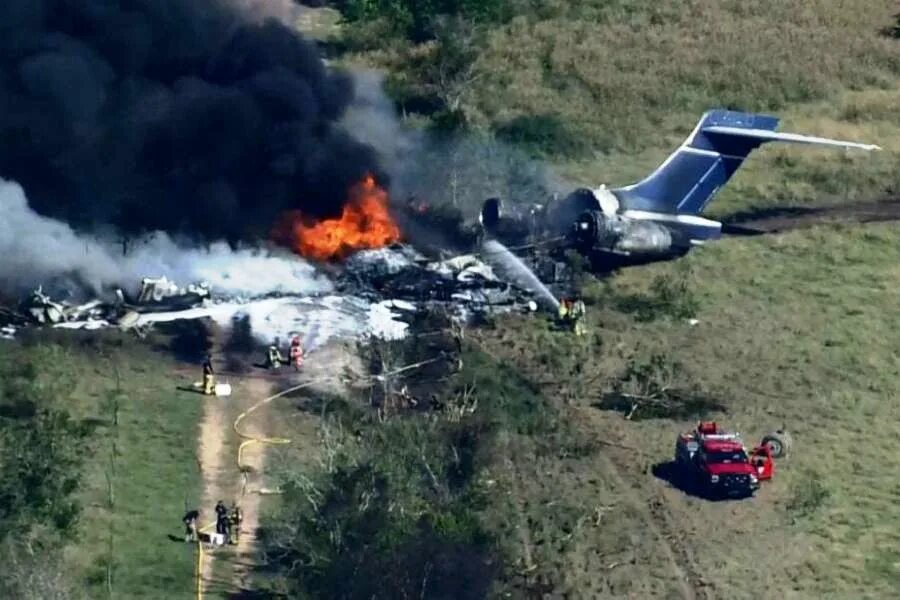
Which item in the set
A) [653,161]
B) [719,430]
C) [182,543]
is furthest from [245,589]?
[653,161]

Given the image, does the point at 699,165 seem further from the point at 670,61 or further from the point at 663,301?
the point at 670,61

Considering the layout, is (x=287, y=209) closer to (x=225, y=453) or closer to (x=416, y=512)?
(x=225, y=453)

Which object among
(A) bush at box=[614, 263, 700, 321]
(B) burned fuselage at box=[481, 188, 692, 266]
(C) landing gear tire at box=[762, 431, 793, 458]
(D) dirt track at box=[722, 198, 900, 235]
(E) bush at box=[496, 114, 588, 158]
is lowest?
(C) landing gear tire at box=[762, 431, 793, 458]

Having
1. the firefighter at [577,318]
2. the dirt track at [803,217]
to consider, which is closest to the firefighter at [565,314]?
the firefighter at [577,318]

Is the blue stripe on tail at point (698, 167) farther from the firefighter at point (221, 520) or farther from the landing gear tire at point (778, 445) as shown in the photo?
the firefighter at point (221, 520)

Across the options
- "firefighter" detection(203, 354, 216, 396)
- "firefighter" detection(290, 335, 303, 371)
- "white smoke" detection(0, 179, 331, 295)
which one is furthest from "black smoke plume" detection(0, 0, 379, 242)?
"firefighter" detection(203, 354, 216, 396)

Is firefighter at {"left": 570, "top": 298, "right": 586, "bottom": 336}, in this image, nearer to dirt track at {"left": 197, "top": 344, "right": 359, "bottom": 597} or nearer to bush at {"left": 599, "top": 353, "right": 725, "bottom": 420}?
bush at {"left": 599, "top": 353, "right": 725, "bottom": 420}

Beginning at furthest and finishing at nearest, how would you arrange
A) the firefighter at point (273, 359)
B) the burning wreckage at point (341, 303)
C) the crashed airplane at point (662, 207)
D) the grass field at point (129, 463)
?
the crashed airplane at point (662, 207), the burning wreckage at point (341, 303), the firefighter at point (273, 359), the grass field at point (129, 463)
